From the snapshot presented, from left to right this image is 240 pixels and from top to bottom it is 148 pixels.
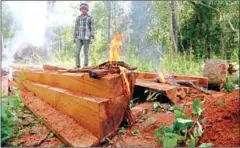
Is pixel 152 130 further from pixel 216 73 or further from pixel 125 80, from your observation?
pixel 216 73

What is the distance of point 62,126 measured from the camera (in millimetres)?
2641

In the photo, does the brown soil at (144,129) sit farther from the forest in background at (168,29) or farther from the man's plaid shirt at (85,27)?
the forest in background at (168,29)

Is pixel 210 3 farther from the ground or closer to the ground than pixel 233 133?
farther from the ground

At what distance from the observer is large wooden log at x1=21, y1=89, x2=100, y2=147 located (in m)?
2.45

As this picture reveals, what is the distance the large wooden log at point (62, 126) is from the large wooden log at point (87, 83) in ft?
0.69

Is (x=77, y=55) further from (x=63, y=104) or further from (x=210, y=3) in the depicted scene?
(x=210, y=3)

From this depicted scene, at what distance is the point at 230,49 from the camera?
9547 mm

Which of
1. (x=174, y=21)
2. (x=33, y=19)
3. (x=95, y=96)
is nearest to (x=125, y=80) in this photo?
(x=95, y=96)

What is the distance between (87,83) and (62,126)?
0.37m

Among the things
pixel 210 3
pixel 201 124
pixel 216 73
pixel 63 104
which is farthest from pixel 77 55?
pixel 210 3

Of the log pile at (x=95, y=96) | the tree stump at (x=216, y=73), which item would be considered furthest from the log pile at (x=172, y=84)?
the log pile at (x=95, y=96)

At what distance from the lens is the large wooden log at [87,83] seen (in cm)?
259

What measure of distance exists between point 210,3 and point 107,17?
105 inches

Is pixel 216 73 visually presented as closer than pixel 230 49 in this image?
Yes
